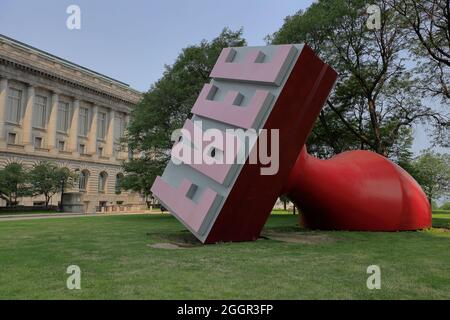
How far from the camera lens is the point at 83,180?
63.4 m

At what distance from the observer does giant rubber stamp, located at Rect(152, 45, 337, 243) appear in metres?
10.8

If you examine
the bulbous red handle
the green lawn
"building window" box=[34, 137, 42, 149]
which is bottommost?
the green lawn

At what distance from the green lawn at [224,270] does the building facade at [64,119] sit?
35709mm

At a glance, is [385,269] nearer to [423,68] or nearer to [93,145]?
[423,68]

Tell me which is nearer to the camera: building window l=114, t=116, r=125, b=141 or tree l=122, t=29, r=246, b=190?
tree l=122, t=29, r=246, b=190

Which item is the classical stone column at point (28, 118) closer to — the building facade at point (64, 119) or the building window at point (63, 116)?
the building facade at point (64, 119)

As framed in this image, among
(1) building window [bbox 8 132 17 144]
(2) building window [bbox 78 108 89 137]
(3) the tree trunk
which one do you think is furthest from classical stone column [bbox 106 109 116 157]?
(3) the tree trunk

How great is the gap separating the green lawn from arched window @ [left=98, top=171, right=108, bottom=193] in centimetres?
5648

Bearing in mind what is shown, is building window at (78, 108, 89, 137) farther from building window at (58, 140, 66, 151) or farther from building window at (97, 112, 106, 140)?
building window at (58, 140, 66, 151)

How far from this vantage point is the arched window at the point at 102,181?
6656 centimetres

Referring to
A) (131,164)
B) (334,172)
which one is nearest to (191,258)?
(334,172)

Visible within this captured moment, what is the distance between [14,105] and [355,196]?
52.4 meters
